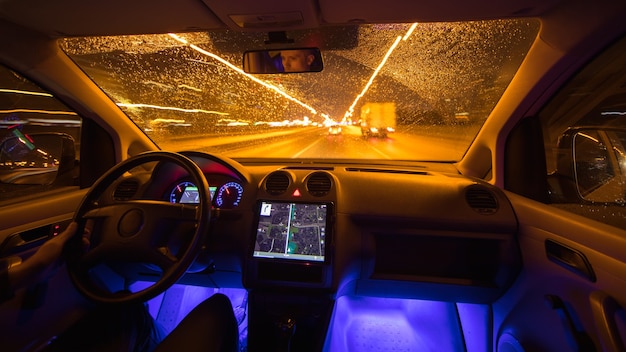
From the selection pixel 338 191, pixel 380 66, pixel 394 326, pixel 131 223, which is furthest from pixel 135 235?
pixel 380 66

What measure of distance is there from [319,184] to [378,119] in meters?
3.05

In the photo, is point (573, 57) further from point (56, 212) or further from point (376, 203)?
point (56, 212)

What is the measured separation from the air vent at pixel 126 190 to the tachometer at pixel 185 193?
261 mm

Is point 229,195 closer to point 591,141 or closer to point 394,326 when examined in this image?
point 394,326

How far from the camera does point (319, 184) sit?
2416 mm

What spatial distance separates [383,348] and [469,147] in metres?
1.95

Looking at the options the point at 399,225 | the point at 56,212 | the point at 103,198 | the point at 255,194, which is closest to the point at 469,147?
the point at 399,225

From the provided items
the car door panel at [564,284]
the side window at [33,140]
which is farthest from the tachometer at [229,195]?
the car door panel at [564,284]

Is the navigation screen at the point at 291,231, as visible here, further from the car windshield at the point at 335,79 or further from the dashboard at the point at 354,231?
the car windshield at the point at 335,79

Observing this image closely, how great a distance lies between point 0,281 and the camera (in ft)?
4.55

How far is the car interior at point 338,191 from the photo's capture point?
73.4 inches

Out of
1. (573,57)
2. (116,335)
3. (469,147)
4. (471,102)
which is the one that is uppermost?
(573,57)

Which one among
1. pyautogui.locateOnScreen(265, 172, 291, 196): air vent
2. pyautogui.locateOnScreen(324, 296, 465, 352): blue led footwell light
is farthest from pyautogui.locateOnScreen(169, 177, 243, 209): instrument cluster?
pyautogui.locateOnScreen(324, 296, 465, 352): blue led footwell light

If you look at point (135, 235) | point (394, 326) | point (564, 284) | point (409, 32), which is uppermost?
point (409, 32)
